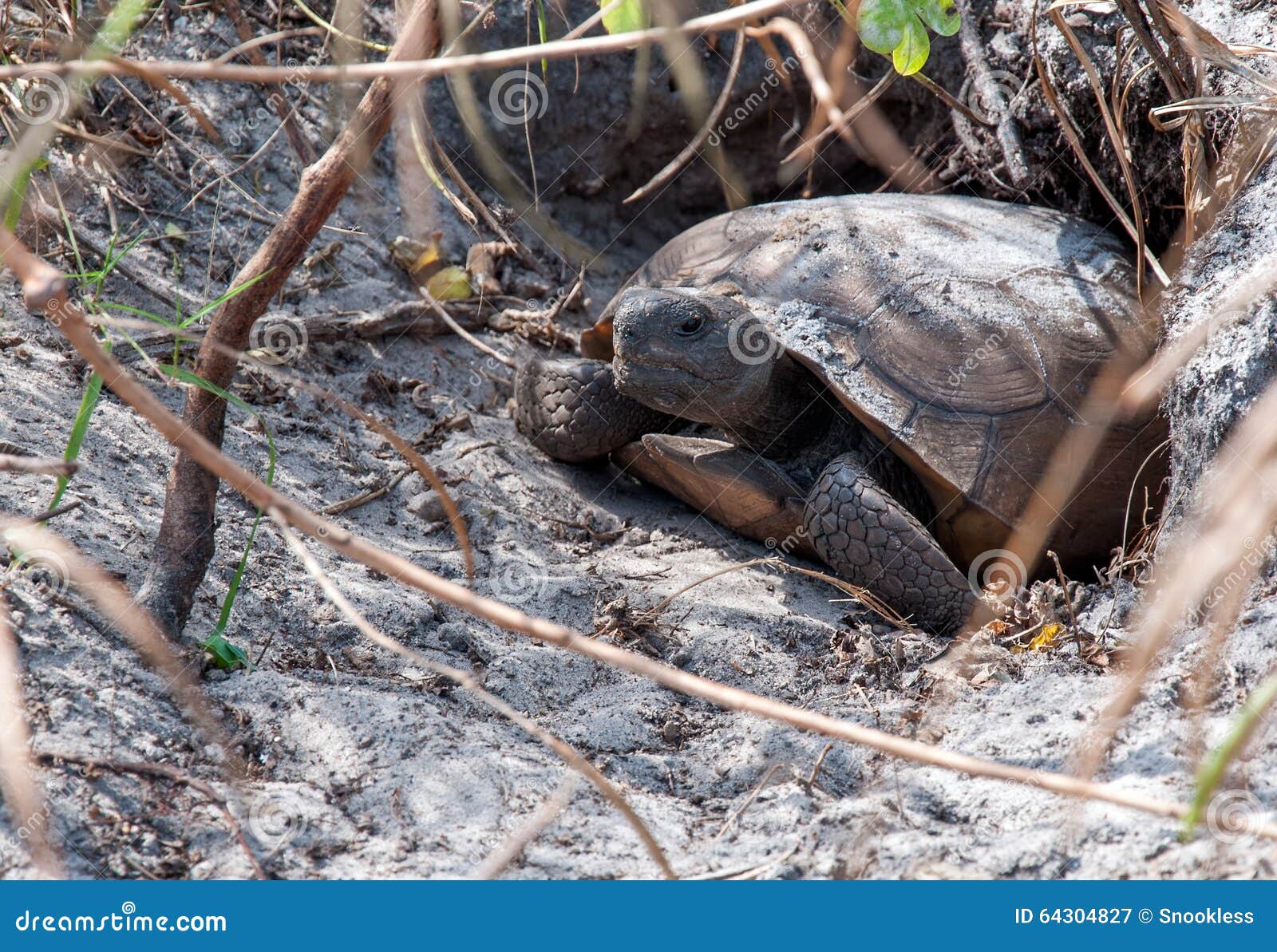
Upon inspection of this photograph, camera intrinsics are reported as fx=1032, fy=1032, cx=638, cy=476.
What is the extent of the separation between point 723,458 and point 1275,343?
168 centimetres

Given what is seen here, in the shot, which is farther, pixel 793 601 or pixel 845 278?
pixel 845 278

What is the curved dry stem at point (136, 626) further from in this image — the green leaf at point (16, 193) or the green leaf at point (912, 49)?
the green leaf at point (912, 49)

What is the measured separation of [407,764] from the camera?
2.12 metres

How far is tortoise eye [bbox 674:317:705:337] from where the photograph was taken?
3547 millimetres

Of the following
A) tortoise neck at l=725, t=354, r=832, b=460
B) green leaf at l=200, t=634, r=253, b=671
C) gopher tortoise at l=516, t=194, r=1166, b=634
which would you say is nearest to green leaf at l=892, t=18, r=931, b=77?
gopher tortoise at l=516, t=194, r=1166, b=634

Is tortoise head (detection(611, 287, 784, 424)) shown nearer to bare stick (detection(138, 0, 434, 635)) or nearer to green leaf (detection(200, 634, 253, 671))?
bare stick (detection(138, 0, 434, 635))

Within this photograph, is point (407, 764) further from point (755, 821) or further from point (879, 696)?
point (879, 696)

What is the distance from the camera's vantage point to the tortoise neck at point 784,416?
3.73 m

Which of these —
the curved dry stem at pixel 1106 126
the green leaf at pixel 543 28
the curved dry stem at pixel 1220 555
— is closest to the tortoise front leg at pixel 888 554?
the curved dry stem at pixel 1220 555

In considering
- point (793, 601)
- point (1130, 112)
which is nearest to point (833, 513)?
point (793, 601)

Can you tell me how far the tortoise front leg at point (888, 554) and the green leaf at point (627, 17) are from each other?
5.47ft

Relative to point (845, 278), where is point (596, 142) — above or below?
Answer: above

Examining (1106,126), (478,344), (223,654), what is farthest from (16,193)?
(1106,126)
